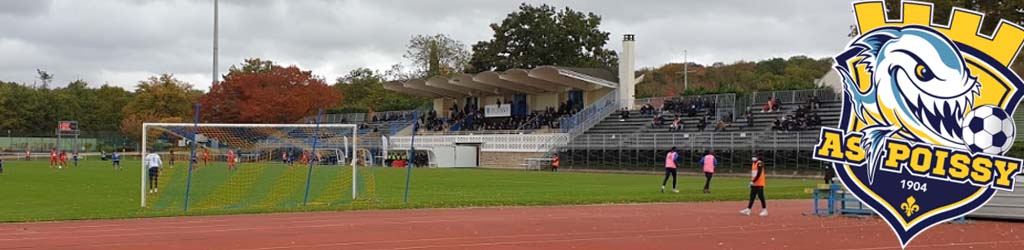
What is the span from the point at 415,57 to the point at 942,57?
→ 101 m

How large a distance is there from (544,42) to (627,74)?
94.5 ft

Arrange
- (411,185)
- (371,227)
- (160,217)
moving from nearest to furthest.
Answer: (371,227), (160,217), (411,185)

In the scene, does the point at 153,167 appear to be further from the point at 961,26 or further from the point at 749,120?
the point at 749,120

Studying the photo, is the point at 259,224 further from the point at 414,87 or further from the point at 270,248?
the point at 414,87

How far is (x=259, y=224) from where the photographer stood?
18.0m

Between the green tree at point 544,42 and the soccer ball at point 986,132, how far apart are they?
83.7 metres

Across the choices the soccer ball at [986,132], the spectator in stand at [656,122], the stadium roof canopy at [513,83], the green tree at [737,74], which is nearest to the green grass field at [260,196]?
the soccer ball at [986,132]

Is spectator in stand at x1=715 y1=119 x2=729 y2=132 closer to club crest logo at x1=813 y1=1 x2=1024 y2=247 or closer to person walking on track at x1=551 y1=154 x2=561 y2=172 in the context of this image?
person walking on track at x1=551 y1=154 x2=561 y2=172

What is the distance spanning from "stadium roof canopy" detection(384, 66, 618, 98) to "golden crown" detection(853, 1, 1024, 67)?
5518 cm

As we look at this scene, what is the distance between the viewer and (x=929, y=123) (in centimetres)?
827

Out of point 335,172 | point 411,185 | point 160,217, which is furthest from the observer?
point 335,172

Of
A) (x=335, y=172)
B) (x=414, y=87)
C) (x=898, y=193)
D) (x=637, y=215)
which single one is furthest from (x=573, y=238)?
(x=414, y=87)

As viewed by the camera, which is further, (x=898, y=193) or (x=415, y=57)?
(x=415, y=57)

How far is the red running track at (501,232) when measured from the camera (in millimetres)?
14359
